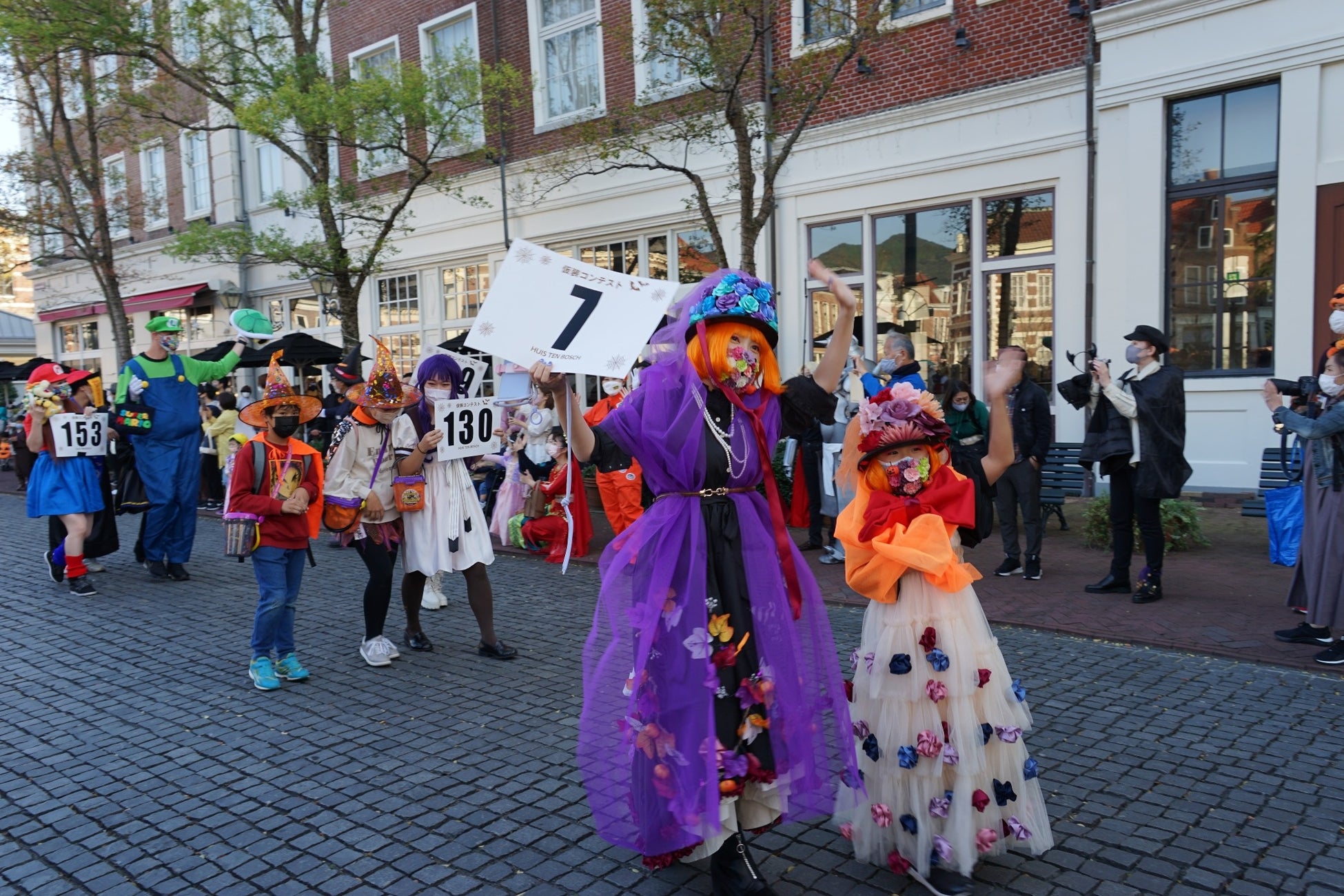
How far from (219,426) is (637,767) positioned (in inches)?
527

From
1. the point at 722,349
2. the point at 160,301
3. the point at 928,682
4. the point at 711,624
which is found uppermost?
the point at 160,301

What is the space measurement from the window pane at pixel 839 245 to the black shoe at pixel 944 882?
10.5 meters

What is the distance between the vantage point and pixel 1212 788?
3.94 m

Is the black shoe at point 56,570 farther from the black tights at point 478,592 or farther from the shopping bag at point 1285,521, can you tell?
the shopping bag at point 1285,521

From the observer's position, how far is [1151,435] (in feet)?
22.9

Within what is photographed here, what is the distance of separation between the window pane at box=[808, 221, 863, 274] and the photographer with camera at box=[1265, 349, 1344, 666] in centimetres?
779

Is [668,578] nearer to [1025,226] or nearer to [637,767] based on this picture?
[637,767]

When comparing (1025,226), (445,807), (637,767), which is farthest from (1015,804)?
(1025,226)

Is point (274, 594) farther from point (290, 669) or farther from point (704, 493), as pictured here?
point (704, 493)

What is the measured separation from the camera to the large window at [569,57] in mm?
15820

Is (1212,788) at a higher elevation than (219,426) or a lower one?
lower

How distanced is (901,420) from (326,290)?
636 inches

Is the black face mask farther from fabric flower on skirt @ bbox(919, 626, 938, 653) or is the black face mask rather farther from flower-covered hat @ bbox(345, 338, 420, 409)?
fabric flower on skirt @ bbox(919, 626, 938, 653)

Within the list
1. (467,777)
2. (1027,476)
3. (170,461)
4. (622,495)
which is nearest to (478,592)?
(467,777)
